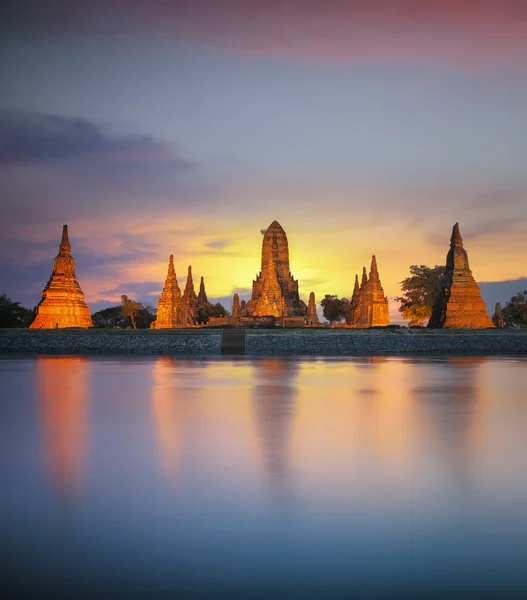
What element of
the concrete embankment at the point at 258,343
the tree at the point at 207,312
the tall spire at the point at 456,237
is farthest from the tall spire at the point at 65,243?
the tree at the point at 207,312

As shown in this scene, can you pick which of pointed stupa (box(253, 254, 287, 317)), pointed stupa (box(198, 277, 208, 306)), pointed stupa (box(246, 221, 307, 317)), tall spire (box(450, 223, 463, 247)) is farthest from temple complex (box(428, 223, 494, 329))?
pointed stupa (box(198, 277, 208, 306))

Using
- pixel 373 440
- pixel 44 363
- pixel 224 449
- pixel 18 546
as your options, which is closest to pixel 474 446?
pixel 373 440

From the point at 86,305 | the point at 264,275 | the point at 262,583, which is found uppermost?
the point at 264,275

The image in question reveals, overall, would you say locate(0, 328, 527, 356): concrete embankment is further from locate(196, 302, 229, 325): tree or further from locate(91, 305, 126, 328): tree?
locate(91, 305, 126, 328): tree

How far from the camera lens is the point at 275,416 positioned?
8.44m

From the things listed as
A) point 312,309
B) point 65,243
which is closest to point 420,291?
point 312,309

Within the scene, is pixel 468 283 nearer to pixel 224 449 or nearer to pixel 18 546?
pixel 224 449

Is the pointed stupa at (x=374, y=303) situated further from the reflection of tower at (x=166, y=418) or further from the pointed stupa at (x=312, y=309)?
the reflection of tower at (x=166, y=418)

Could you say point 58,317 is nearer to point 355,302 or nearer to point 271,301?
point 271,301

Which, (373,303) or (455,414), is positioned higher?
(373,303)

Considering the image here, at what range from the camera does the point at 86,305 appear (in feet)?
115

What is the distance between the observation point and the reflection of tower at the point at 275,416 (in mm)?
5564

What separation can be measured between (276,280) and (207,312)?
2595 centimetres

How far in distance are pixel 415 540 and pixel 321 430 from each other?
3.79 m
